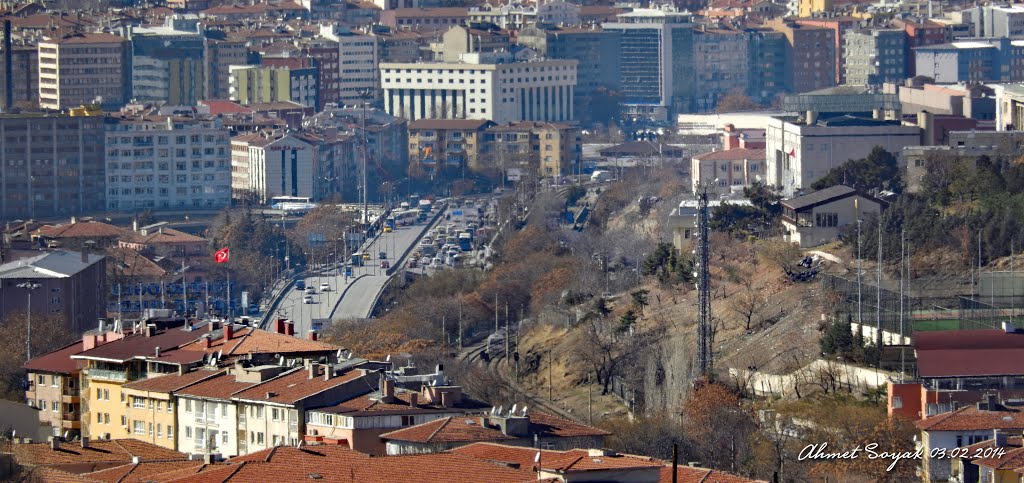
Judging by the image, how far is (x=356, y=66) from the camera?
105 meters

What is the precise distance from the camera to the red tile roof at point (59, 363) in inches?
1373

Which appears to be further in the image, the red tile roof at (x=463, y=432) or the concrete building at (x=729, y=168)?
the concrete building at (x=729, y=168)

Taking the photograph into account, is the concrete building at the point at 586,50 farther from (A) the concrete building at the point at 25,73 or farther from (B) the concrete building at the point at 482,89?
(A) the concrete building at the point at 25,73

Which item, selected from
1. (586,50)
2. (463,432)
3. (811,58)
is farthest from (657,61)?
(463,432)

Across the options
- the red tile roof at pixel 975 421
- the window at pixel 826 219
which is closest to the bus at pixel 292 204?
the window at pixel 826 219

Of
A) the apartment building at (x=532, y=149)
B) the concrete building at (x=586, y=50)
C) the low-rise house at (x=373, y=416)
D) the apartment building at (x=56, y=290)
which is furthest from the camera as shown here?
the concrete building at (x=586, y=50)

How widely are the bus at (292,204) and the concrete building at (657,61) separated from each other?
2855 centimetres

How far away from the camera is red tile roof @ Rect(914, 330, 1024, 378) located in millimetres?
36094

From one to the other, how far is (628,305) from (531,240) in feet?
44.9

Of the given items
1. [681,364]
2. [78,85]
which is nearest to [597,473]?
[681,364]

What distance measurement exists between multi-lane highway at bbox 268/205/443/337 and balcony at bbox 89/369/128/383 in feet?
58.0

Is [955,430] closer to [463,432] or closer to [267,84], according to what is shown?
[463,432]

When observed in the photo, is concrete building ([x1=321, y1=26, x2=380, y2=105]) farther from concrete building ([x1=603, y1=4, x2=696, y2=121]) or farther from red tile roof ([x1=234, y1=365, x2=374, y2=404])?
red tile roof ([x1=234, y1=365, x2=374, y2=404])

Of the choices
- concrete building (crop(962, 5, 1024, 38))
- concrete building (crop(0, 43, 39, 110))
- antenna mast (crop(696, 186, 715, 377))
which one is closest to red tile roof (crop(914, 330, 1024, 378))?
antenna mast (crop(696, 186, 715, 377))
